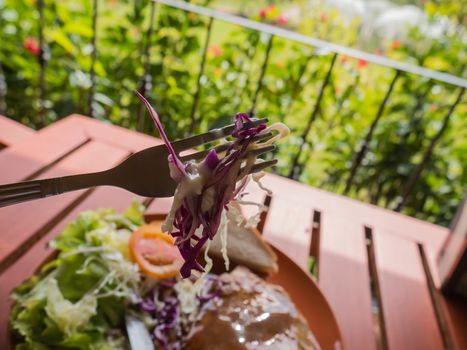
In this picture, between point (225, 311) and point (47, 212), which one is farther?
point (47, 212)

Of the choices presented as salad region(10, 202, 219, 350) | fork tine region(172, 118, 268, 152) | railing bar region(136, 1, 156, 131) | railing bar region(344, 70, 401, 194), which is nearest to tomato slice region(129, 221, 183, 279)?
salad region(10, 202, 219, 350)

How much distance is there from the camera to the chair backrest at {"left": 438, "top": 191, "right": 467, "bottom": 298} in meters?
1.21

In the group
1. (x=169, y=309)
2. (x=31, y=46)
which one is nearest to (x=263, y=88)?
(x=31, y=46)

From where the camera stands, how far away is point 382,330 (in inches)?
45.1

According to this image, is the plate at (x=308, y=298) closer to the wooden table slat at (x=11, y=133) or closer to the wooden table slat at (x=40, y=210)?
the wooden table slat at (x=40, y=210)

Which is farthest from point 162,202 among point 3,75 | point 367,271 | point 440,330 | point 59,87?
point 3,75

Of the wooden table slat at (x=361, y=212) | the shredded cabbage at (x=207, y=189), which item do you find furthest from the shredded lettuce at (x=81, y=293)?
the wooden table slat at (x=361, y=212)

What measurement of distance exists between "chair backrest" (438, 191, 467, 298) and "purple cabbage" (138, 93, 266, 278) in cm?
88

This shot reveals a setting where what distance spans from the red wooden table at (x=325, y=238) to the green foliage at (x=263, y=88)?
3.33 ft

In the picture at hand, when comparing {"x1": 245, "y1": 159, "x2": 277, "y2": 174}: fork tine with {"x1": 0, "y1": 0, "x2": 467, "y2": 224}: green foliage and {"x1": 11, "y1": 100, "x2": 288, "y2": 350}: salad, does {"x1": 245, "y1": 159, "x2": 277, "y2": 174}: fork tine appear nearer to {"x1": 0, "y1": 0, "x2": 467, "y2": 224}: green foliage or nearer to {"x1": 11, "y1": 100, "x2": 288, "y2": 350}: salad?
{"x1": 11, "y1": 100, "x2": 288, "y2": 350}: salad

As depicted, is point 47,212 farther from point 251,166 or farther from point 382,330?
point 382,330

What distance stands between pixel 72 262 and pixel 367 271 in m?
0.84

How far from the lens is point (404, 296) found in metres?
1.26

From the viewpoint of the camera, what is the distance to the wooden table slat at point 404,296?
113 cm
